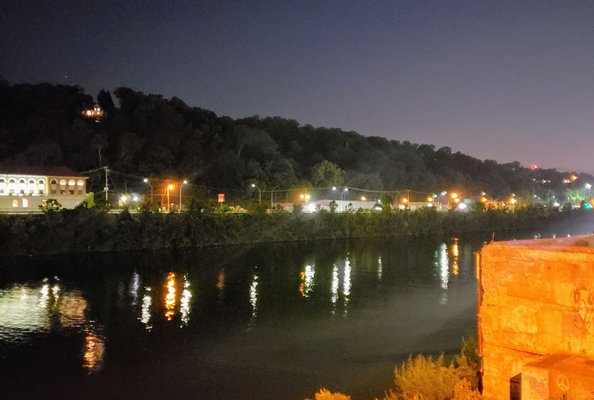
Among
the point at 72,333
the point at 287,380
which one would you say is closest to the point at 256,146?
the point at 72,333

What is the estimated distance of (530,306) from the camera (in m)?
8.01

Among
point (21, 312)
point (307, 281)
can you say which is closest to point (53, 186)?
point (21, 312)

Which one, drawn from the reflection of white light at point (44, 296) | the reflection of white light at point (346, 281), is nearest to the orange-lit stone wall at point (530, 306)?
the reflection of white light at point (346, 281)

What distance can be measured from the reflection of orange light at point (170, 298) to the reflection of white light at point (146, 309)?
738mm

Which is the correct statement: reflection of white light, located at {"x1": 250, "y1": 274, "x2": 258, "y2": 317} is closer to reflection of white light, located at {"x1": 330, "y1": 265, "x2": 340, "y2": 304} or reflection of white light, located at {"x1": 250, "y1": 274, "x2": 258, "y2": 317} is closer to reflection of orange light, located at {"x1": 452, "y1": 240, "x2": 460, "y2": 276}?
reflection of white light, located at {"x1": 330, "y1": 265, "x2": 340, "y2": 304}

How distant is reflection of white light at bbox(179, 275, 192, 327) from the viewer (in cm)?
2224

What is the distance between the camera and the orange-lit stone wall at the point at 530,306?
7.50 metres

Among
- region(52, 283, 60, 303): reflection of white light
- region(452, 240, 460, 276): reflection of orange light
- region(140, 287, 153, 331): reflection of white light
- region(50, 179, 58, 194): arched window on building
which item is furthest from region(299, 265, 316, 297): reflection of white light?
region(50, 179, 58, 194): arched window on building

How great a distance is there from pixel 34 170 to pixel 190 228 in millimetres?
15197

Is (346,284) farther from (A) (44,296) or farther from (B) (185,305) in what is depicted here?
(A) (44,296)

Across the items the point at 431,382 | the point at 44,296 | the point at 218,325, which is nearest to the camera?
the point at 431,382

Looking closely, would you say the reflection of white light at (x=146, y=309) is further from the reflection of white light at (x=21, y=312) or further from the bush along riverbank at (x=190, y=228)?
the bush along riverbank at (x=190, y=228)

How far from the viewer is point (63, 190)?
49.9 m

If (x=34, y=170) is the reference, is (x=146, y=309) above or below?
below
